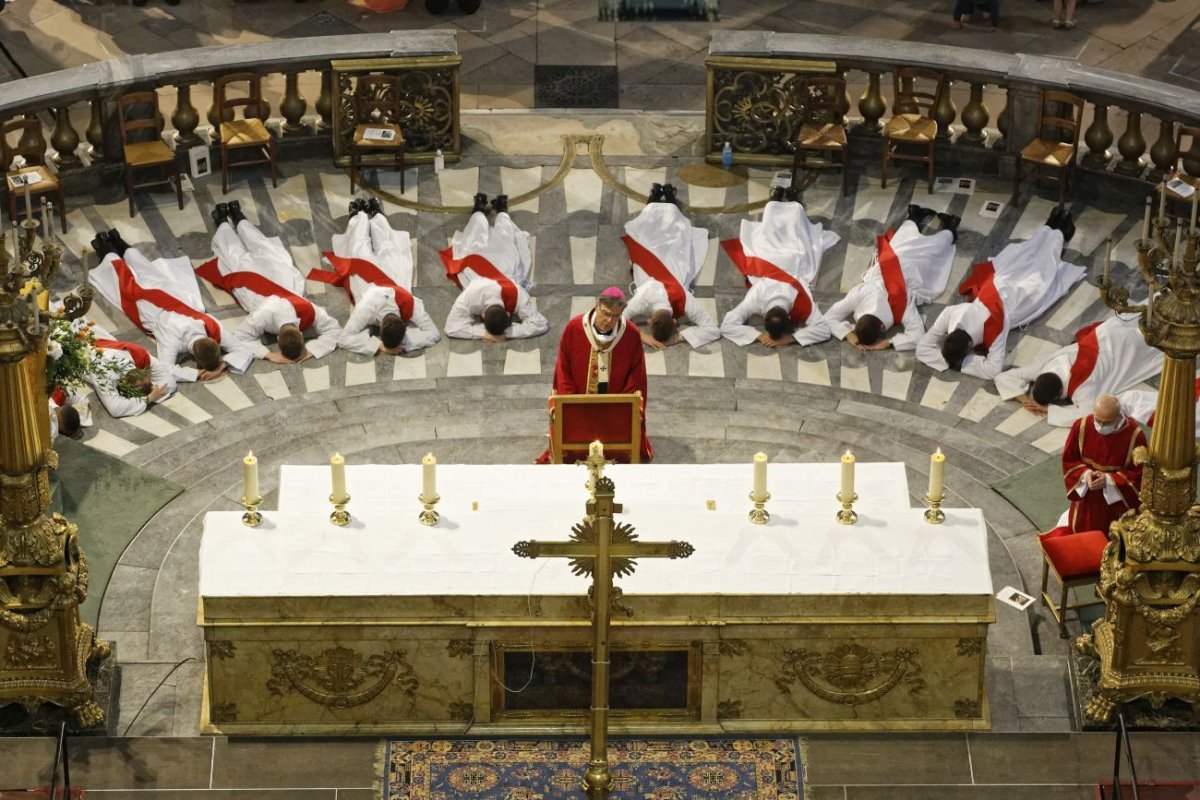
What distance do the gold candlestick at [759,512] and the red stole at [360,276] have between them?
18.7 feet

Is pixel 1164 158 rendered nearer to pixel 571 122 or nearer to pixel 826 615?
pixel 571 122

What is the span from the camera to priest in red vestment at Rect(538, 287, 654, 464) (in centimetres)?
1891

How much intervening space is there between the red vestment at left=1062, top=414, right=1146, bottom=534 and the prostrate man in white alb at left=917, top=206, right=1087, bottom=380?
10.5 ft

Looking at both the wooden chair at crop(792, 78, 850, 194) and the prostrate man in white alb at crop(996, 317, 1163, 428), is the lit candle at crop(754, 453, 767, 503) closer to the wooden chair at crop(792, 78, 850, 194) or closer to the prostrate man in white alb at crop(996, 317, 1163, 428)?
the prostrate man in white alb at crop(996, 317, 1163, 428)

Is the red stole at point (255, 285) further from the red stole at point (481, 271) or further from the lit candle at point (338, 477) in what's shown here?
the lit candle at point (338, 477)

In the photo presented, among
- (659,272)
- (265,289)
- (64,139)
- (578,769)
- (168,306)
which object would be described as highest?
(64,139)

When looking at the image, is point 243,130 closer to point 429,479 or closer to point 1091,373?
point 429,479

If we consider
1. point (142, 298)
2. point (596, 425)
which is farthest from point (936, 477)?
point (142, 298)

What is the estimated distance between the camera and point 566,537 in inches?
650

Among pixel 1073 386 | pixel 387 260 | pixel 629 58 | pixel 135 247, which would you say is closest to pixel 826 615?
pixel 1073 386

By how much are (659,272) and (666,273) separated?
0.07m

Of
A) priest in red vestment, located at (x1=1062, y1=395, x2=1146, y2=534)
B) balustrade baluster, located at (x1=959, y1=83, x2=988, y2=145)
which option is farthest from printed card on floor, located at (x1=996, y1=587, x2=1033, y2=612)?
balustrade baluster, located at (x1=959, y1=83, x2=988, y2=145)

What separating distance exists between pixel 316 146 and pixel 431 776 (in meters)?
9.44

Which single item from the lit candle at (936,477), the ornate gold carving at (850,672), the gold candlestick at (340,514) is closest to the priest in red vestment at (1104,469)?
the lit candle at (936,477)
